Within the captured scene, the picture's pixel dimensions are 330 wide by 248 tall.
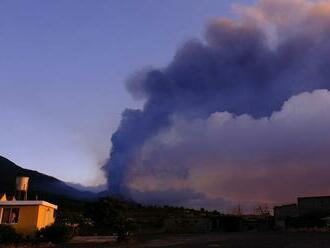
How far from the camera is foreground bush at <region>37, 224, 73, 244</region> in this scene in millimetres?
40812

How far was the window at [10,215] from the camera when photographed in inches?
1673

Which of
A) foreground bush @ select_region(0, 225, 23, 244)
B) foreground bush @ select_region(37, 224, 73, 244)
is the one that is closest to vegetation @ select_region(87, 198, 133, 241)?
foreground bush @ select_region(37, 224, 73, 244)

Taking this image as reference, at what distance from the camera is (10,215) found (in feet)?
140

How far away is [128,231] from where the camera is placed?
4781 centimetres

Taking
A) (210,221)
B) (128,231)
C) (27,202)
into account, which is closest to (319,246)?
(128,231)

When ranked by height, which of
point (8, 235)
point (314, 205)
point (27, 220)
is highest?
point (314, 205)

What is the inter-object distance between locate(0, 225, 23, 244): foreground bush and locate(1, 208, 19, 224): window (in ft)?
8.51

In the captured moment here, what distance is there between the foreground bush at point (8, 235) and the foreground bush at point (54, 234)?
2.02 meters

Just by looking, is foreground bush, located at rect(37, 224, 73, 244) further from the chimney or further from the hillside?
the hillside

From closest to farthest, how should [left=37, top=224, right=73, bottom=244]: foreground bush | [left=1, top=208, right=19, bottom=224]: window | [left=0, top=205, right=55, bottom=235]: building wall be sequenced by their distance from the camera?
1. [left=37, top=224, right=73, bottom=244]: foreground bush
2. [left=0, top=205, right=55, bottom=235]: building wall
3. [left=1, top=208, right=19, bottom=224]: window

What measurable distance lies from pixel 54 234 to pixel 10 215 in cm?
470

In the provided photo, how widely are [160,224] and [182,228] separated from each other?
3608mm

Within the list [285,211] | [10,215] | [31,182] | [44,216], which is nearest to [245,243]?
[44,216]

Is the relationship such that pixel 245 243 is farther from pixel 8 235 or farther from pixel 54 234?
pixel 8 235
